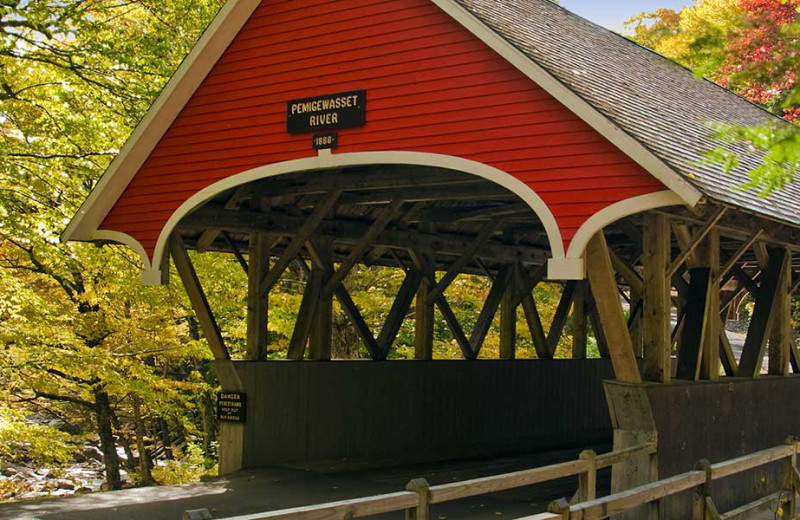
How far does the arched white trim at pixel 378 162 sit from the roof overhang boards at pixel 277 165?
0.04 ft

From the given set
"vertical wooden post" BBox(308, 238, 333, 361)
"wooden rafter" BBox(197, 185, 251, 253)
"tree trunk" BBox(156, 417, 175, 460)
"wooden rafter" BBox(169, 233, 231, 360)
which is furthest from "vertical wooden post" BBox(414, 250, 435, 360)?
"tree trunk" BBox(156, 417, 175, 460)

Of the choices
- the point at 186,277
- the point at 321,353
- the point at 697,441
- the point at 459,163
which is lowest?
the point at 697,441

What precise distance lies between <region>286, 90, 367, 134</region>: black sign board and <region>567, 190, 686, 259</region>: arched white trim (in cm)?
266

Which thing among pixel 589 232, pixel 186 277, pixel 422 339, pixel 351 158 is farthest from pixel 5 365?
pixel 589 232

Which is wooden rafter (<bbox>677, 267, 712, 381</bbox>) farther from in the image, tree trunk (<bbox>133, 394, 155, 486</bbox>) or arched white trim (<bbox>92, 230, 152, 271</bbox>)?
tree trunk (<bbox>133, 394, 155, 486</bbox>)

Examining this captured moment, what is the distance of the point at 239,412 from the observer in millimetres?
11719

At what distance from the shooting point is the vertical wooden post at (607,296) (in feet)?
27.5

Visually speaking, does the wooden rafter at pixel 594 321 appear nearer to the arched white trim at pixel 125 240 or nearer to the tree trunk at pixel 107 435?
the tree trunk at pixel 107 435

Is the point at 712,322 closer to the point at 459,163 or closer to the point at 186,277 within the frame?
the point at 459,163

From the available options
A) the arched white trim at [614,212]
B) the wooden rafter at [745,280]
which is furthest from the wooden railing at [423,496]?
the wooden rafter at [745,280]

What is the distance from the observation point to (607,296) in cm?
837

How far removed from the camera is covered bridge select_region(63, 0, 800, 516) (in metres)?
8.55

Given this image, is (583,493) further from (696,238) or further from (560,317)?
(560,317)

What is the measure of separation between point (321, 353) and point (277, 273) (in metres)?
1.57
